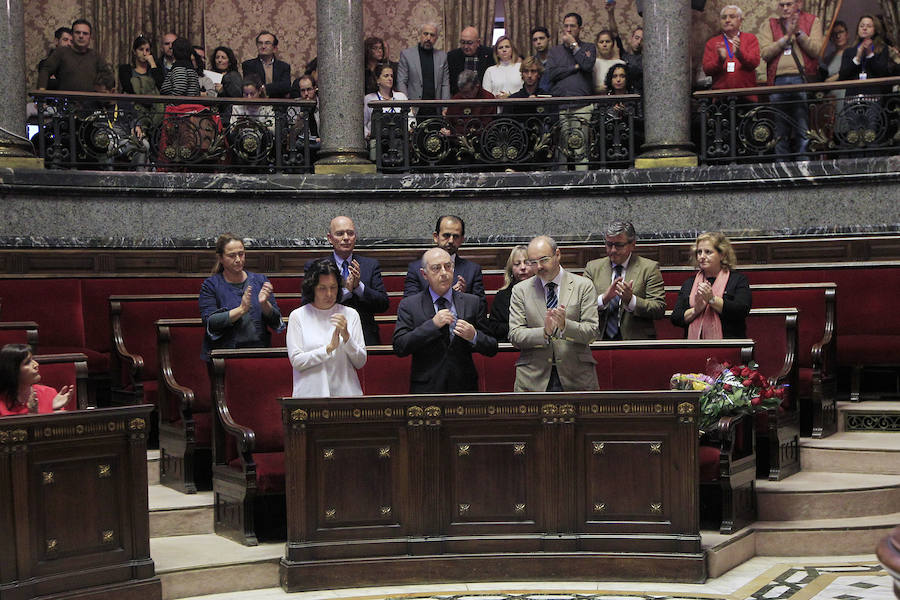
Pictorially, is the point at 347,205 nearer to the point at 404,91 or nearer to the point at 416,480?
the point at 404,91

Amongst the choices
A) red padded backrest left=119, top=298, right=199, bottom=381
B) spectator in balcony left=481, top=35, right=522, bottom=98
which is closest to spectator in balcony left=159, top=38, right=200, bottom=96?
spectator in balcony left=481, top=35, right=522, bottom=98

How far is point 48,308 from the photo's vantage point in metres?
7.98

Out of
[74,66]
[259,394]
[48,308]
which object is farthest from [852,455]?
[74,66]

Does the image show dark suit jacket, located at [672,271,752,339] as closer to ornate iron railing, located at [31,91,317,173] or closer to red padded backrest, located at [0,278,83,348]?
red padded backrest, located at [0,278,83,348]

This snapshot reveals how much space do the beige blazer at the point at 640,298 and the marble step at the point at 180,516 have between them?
7.57 feet

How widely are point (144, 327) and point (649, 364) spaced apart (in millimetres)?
3070

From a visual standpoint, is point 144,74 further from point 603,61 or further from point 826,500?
point 826,500

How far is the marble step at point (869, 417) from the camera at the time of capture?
7309 mm

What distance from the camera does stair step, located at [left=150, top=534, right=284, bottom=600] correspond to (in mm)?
5434

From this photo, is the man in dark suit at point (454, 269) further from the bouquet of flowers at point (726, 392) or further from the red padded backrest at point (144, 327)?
the red padded backrest at point (144, 327)

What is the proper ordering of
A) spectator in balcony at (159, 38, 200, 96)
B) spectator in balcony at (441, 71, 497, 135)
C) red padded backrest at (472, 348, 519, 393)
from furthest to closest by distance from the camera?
spectator in balcony at (159, 38, 200, 96) → spectator in balcony at (441, 71, 497, 135) → red padded backrest at (472, 348, 519, 393)

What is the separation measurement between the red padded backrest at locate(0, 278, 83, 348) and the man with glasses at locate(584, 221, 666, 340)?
3.34 m

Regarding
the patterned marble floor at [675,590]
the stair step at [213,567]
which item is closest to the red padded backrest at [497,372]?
the patterned marble floor at [675,590]

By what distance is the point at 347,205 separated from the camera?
9.41 m
